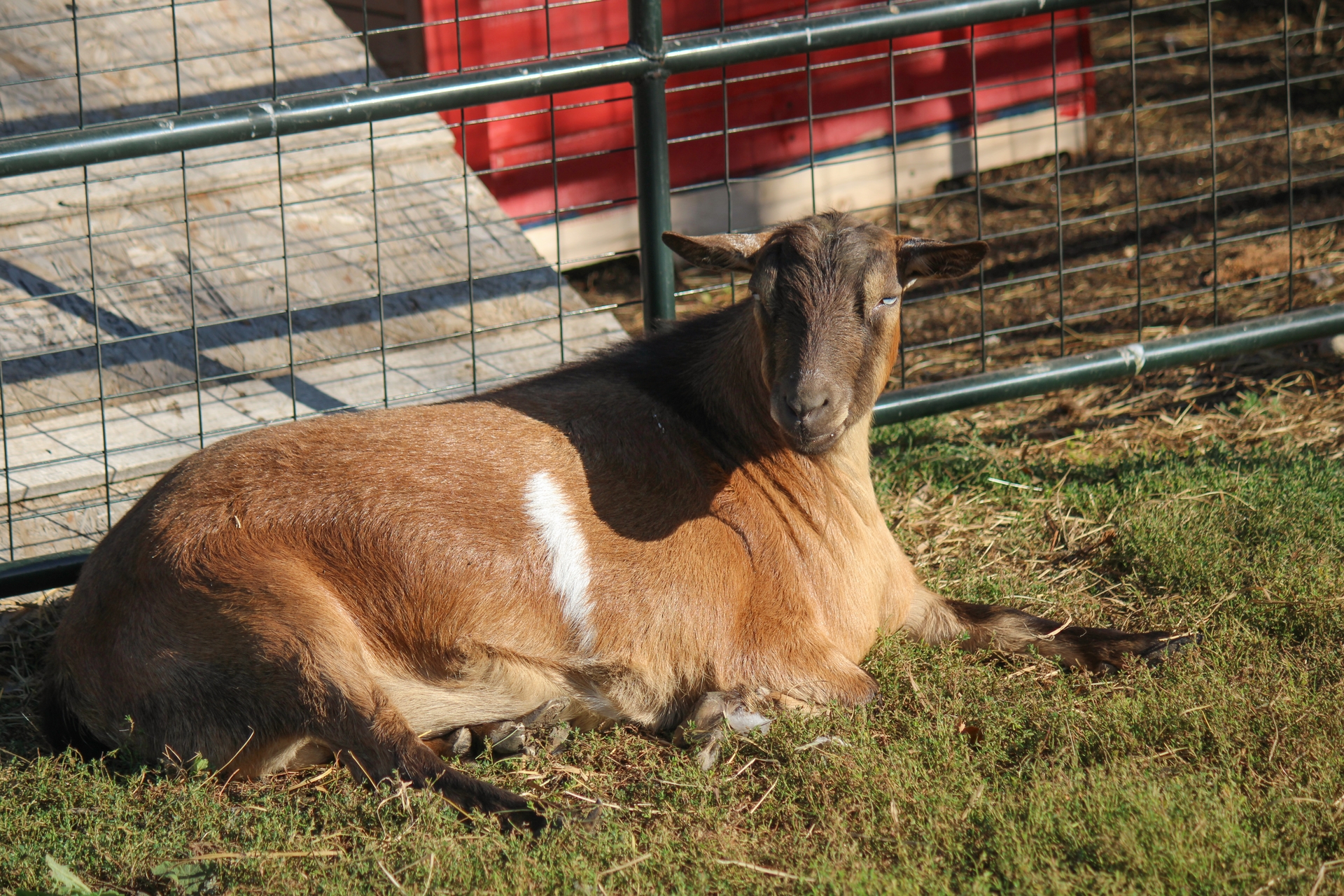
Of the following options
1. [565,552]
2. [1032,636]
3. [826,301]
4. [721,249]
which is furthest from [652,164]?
[1032,636]

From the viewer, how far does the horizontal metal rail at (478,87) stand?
4.02 metres

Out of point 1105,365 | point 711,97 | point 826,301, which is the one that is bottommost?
point 1105,365

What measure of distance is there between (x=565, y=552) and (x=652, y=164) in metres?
1.74

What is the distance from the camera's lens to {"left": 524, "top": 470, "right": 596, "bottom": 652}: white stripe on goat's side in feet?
11.6

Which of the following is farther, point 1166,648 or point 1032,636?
point 1032,636

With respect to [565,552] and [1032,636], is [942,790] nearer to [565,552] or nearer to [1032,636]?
[1032,636]

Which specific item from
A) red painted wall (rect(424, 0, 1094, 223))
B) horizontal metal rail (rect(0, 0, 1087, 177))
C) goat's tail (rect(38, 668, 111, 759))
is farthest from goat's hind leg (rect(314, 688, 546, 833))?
red painted wall (rect(424, 0, 1094, 223))

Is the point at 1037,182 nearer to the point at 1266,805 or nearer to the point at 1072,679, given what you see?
the point at 1072,679

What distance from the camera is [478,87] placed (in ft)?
14.5

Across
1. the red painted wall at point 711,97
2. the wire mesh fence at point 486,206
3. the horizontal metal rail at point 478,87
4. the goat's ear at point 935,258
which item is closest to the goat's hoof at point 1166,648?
the goat's ear at point 935,258

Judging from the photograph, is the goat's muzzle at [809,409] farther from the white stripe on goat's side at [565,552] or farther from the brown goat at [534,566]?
the white stripe on goat's side at [565,552]

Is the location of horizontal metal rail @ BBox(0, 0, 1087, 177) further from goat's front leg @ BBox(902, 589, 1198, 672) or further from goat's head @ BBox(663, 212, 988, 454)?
goat's front leg @ BBox(902, 589, 1198, 672)

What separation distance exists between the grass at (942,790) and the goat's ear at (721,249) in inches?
49.5

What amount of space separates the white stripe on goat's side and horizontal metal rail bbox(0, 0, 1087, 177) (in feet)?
5.11
